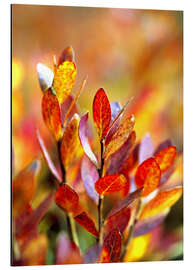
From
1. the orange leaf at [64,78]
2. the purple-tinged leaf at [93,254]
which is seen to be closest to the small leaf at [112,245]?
the purple-tinged leaf at [93,254]

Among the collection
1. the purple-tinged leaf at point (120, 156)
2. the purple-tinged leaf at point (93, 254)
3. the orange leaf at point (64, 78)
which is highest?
the orange leaf at point (64, 78)

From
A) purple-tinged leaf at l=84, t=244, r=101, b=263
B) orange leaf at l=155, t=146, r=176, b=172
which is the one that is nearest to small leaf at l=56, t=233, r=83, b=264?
purple-tinged leaf at l=84, t=244, r=101, b=263

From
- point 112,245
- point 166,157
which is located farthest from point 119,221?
point 166,157

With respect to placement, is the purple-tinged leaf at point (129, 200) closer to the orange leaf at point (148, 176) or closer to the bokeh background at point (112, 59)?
the orange leaf at point (148, 176)

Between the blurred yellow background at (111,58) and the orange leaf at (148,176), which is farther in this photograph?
the blurred yellow background at (111,58)

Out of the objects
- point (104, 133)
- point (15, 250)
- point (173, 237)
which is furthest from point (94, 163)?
point (173, 237)

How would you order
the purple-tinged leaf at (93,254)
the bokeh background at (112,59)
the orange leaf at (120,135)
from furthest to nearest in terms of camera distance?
the bokeh background at (112,59)
the purple-tinged leaf at (93,254)
the orange leaf at (120,135)

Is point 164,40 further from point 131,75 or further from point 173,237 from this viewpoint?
point 173,237
